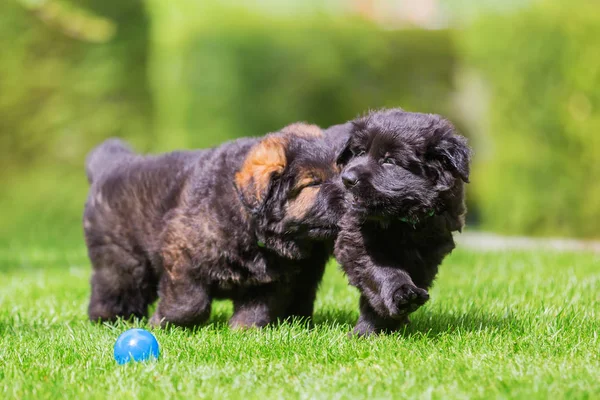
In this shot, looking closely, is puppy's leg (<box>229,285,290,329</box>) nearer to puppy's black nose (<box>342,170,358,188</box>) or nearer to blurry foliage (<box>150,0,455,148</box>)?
puppy's black nose (<box>342,170,358,188</box>)

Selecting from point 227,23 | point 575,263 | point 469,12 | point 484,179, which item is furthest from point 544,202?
point 227,23

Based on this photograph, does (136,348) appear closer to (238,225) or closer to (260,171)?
(238,225)

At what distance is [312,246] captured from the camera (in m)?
3.91

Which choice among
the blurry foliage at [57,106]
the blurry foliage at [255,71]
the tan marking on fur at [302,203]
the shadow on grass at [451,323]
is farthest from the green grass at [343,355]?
the blurry foliage at [57,106]

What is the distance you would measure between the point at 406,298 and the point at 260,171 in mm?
1023

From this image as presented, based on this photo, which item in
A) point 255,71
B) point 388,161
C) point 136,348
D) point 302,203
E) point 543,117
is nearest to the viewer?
point 136,348

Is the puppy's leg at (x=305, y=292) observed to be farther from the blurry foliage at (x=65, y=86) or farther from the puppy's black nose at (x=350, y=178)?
the blurry foliage at (x=65, y=86)

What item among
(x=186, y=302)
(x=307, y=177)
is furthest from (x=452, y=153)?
(x=186, y=302)

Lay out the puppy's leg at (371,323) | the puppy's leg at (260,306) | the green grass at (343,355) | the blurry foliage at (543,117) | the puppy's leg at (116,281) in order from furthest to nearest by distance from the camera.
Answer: the blurry foliage at (543,117) < the puppy's leg at (116,281) < the puppy's leg at (260,306) < the puppy's leg at (371,323) < the green grass at (343,355)

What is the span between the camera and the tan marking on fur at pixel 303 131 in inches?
161

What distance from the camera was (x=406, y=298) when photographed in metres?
3.29

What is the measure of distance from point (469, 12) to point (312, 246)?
7.50m

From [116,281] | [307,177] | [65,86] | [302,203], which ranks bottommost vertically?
[116,281]

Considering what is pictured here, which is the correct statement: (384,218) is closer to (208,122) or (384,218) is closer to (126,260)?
(126,260)
